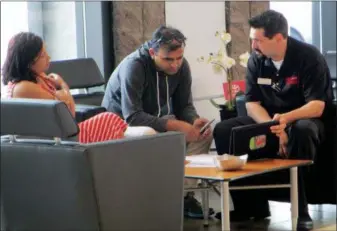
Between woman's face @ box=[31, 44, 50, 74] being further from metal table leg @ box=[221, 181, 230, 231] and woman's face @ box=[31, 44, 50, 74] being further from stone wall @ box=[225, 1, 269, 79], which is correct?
stone wall @ box=[225, 1, 269, 79]

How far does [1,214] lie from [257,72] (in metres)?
1.94

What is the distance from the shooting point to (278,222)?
4.40 metres

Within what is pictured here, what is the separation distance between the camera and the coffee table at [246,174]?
3.55 meters

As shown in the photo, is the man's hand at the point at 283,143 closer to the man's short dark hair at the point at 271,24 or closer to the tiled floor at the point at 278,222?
the tiled floor at the point at 278,222

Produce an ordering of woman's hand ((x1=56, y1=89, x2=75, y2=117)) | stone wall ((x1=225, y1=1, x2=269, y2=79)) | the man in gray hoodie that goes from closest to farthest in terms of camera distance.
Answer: woman's hand ((x1=56, y1=89, x2=75, y2=117)) → the man in gray hoodie → stone wall ((x1=225, y1=1, x2=269, y2=79))

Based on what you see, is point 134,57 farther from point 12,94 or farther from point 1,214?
point 1,214

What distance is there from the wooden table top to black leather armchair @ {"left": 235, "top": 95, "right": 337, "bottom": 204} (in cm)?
35

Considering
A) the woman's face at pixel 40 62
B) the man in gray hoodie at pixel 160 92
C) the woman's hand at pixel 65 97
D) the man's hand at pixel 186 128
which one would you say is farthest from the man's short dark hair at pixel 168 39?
the woman's face at pixel 40 62

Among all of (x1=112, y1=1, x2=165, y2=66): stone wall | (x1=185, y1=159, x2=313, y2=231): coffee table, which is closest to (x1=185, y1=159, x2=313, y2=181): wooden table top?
(x1=185, y1=159, x2=313, y2=231): coffee table

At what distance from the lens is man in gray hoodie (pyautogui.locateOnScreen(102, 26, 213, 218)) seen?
14.8 feet

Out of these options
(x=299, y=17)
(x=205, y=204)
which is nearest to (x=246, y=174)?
(x=205, y=204)

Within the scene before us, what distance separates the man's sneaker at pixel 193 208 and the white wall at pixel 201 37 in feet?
5.10

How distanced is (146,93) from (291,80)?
92 cm

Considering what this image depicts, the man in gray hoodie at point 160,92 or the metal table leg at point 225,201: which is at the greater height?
the man in gray hoodie at point 160,92
